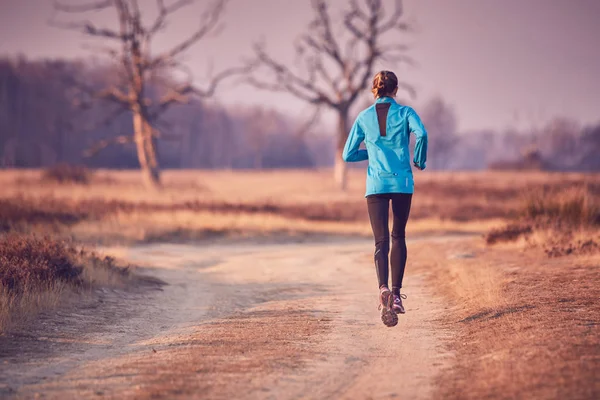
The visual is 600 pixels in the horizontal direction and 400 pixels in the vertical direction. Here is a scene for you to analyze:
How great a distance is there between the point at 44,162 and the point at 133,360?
8384 centimetres

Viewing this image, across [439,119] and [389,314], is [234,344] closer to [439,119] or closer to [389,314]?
[389,314]

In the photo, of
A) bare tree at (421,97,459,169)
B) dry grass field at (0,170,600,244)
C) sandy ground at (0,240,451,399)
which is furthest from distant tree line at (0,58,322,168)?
sandy ground at (0,240,451,399)

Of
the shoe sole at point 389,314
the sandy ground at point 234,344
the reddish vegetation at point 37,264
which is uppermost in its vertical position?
the reddish vegetation at point 37,264

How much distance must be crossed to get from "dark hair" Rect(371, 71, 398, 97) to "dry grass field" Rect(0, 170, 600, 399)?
2.53 meters

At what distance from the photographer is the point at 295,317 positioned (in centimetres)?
816

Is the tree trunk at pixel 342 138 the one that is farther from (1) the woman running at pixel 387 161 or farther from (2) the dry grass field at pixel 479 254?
(1) the woman running at pixel 387 161

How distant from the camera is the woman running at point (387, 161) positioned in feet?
22.9

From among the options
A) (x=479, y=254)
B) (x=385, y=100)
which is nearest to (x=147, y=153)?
(x=479, y=254)

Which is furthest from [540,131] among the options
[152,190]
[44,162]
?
[152,190]

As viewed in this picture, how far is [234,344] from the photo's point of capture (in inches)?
262

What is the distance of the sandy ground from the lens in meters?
5.21

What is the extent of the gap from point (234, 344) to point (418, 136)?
2658 mm

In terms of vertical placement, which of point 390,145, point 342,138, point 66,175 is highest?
point 342,138

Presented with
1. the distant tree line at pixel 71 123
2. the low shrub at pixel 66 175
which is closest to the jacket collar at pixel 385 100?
the low shrub at pixel 66 175
